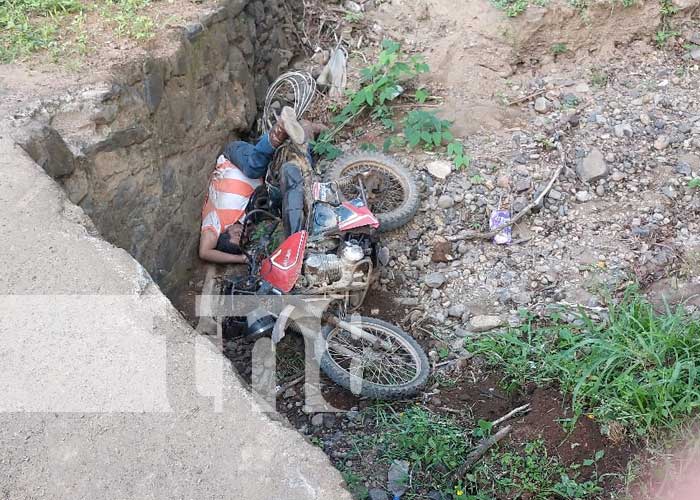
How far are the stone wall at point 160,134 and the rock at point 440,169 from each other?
1.60m

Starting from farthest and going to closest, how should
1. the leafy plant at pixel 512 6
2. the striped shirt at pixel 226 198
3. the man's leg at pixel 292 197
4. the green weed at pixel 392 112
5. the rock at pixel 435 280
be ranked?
the leafy plant at pixel 512 6, the green weed at pixel 392 112, the striped shirt at pixel 226 198, the rock at pixel 435 280, the man's leg at pixel 292 197

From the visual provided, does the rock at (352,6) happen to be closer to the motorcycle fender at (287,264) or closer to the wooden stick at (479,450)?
the motorcycle fender at (287,264)

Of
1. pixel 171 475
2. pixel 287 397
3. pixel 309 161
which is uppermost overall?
pixel 171 475

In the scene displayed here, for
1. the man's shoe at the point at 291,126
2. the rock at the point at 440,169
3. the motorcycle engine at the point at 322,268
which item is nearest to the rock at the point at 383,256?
the motorcycle engine at the point at 322,268

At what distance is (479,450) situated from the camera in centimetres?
343

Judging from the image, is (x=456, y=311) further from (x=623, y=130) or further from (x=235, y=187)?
(x=623, y=130)

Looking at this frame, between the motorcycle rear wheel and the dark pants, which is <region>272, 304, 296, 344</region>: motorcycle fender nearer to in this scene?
the dark pants

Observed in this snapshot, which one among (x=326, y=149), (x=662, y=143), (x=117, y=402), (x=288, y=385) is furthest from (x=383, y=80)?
(x=117, y=402)

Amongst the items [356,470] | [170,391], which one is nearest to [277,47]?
[356,470]

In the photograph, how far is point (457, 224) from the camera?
5.21 metres

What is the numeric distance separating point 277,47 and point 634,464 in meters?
4.96

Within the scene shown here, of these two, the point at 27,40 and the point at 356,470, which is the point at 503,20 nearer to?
the point at 27,40

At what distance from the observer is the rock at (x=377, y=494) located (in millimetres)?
3356

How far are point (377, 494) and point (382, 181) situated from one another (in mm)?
2617
